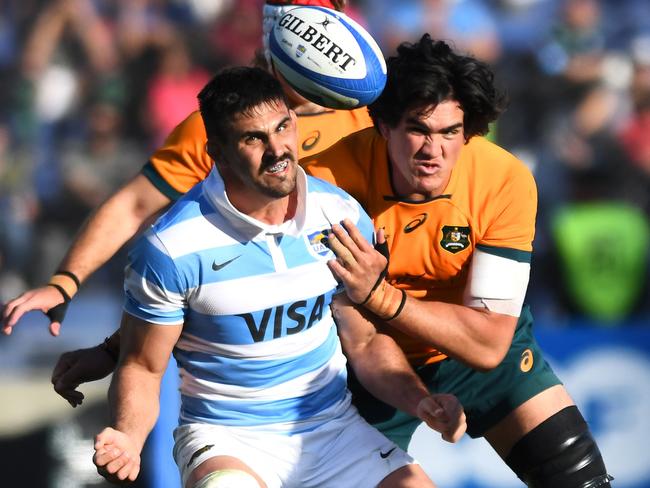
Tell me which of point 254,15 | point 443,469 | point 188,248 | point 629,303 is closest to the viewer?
point 188,248

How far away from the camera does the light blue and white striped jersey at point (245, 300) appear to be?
13.1ft

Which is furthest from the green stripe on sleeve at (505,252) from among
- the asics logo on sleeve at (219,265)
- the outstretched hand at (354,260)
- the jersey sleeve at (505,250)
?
the asics logo on sleeve at (219,265)

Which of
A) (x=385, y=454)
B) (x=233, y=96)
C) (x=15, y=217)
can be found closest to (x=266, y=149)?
(x=233, y=96)

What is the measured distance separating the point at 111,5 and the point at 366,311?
580 centimetres

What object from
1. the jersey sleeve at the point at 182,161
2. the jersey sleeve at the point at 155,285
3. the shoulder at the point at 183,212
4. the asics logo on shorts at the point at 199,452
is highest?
the jersey sleeve at the point at 182,161

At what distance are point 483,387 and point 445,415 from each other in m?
1.06

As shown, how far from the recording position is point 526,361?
4.98 m

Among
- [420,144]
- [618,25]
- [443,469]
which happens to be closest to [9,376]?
[443,469]

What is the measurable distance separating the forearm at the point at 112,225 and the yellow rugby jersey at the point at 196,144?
0.23 feet

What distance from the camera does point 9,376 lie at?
7.77m

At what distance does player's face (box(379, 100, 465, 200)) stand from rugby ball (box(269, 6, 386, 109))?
0.68 feet

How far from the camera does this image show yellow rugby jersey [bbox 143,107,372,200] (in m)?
4.92

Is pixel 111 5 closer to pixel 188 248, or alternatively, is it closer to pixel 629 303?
pixel 629 303

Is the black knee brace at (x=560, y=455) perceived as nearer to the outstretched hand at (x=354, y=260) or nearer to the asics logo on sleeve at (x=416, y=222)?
the asics logo on sleeve at (x=416, y=222)
